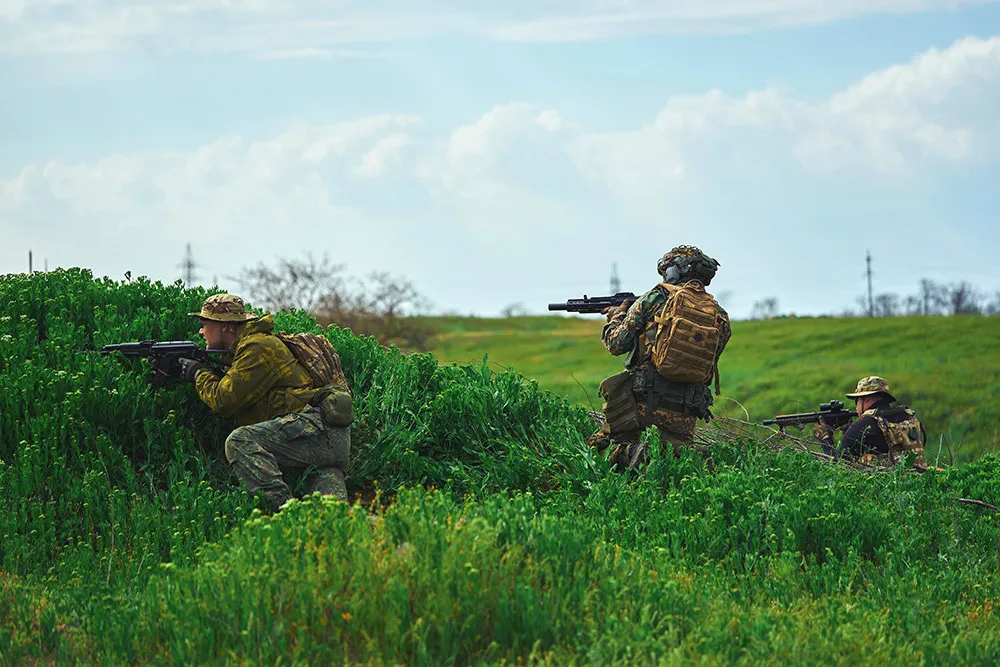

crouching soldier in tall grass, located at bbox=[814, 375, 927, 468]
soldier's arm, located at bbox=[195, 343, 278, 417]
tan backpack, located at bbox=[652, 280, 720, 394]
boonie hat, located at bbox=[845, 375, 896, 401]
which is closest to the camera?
soldier's arm, located at bbox=[195, 343, 278, 417]

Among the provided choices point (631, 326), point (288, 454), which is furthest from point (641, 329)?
point (288, 454)

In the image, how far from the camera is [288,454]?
9336 millimetres

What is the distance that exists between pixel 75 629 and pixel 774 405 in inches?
1095

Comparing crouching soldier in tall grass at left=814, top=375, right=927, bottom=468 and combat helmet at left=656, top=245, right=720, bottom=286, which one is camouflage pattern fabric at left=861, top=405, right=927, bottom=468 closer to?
crouching soldier in tall grass at left=814, top=375, right=927, bottom=468

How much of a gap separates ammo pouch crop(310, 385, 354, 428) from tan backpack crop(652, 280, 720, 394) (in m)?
2.83

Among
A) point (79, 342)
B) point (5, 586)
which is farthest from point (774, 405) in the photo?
point (5, 586)

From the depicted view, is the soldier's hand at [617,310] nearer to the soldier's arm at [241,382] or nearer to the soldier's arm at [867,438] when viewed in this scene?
the soldier's arm at [241,382]

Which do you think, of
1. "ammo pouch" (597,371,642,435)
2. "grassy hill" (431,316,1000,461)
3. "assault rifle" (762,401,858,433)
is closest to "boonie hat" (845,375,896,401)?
"assault rifle" (762,401,858,433)

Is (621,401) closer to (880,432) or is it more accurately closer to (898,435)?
(880,432)

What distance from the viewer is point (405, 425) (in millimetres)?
11047

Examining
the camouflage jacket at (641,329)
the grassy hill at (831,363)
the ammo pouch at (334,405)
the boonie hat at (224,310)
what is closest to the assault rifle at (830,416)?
the camouflage jacket at (641,329)

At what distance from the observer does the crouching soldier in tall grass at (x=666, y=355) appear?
1016 cm

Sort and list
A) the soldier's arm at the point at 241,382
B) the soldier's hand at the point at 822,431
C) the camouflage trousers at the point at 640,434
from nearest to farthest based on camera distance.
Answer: the soldier's arm at the point at 241,382, the camouflage trousers at the point at 640,434, the soldier's hand at the point at 822,431

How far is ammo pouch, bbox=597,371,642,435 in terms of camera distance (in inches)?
412
